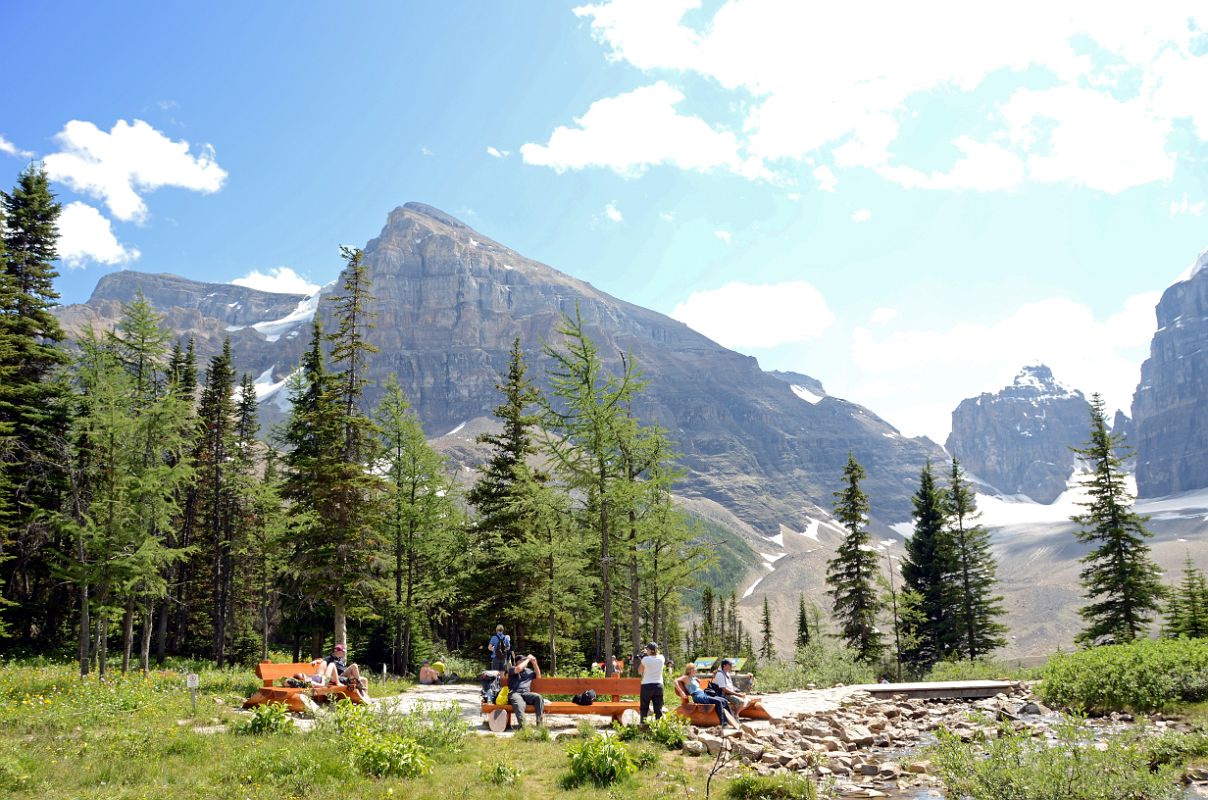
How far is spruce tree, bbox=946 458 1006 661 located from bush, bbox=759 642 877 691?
373 inches

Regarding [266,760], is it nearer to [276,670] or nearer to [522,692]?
[522,692]

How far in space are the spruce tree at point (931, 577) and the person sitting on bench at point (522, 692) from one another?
30.6 meters

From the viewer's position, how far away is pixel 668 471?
22.0 metres

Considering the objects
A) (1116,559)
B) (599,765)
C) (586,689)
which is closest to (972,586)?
(1116,559)

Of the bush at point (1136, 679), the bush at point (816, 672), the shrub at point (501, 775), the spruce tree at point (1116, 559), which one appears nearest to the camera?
the shrub at point (501, 775)

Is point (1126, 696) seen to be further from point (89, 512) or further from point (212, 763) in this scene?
point (89, 512)

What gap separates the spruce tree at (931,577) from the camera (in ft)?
131

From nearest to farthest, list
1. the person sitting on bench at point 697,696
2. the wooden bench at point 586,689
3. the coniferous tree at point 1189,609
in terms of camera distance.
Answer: the person sitting on bench at point 697,696 < the wooden bench at point 586,689 < the coniferous tree at point 1189,609

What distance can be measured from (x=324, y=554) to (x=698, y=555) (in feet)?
41.3

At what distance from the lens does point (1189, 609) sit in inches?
1505

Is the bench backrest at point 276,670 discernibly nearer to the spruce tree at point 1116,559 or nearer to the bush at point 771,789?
the bush at point 771,789

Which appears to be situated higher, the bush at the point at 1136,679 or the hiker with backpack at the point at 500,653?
the hiker with backpack at the point at 500,653

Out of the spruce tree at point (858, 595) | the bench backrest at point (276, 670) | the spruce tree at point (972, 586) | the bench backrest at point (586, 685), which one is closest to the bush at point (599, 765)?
the bench backrest at point (586, 685)

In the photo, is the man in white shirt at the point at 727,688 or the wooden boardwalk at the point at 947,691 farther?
the wooden boardwalk at the point at 947,691
